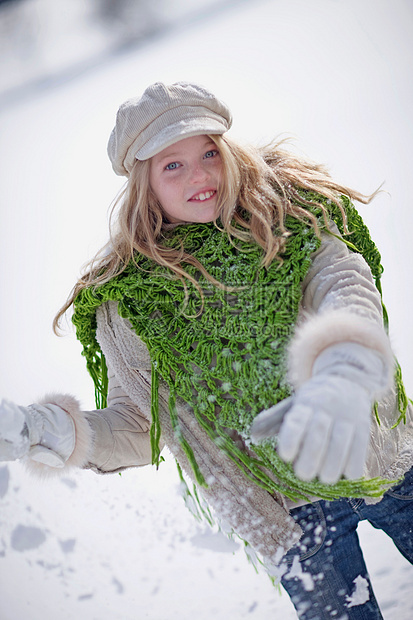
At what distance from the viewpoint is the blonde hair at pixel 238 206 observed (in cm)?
90

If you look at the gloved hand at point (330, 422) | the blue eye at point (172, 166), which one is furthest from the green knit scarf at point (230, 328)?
the gloved hand at point (330, 422)

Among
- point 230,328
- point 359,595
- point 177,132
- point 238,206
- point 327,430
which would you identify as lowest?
point 359,595

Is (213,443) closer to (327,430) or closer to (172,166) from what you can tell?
(327,430)

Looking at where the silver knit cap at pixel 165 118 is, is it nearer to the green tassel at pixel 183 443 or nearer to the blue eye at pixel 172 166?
the blue eye at pixel 172 166

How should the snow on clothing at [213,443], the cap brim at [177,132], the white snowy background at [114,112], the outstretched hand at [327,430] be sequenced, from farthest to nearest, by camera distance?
the white snowy background at [114,112], the cap brim at [177,132], the snow on clothing at [213,443], the outstretched hand at [327,430]

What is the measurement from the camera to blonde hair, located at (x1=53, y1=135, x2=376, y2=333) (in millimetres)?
902

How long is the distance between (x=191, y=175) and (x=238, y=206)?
10 centimetres

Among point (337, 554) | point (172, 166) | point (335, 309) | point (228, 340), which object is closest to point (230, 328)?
point (228, 340)

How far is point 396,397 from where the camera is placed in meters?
0.96

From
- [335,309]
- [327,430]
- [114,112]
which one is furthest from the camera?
[114,112]

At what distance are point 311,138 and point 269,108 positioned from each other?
9.1 inches

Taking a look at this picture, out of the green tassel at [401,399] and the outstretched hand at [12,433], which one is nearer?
the outstretched hand at [12,433]

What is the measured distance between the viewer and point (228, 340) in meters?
0.92

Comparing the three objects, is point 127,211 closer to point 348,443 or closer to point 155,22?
point 348,443
